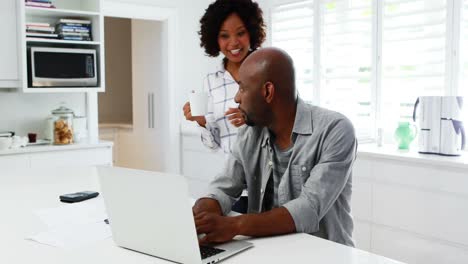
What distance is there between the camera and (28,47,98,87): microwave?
3824mm

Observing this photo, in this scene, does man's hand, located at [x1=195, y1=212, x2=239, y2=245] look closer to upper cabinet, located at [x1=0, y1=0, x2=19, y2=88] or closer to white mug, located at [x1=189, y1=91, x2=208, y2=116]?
white mug, located at [x1=189, y1=91, x2=208, y2=116]

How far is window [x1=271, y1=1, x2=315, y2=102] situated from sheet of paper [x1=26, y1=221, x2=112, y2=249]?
3195 millimetres

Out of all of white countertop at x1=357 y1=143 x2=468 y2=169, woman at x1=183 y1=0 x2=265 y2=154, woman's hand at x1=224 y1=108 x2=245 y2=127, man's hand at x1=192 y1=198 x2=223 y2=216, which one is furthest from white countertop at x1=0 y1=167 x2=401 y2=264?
white countertop at x1=357 y1=143 x2=468 y2=169

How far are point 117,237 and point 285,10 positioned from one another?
144 inches

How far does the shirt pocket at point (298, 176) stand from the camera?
153 cm

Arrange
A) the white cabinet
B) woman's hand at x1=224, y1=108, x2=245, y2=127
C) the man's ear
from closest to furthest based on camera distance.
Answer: the man's ear < woman's hand at x1=224, y1=108, x2=245, y2=127 < the white cabinet

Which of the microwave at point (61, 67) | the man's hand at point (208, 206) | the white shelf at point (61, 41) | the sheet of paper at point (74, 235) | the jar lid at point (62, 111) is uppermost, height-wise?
the white shelf at point (61, 41)

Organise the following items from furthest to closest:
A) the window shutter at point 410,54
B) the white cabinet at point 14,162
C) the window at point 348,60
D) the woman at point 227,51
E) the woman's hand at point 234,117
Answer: the window at point 348,60
the white cabinet at point 14,162
the window shutter at point 410,54
the woman at point 227,51
the woman's hand at point 234,117

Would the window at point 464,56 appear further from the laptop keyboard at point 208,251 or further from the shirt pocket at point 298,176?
the laptop keyboard at point 208,251

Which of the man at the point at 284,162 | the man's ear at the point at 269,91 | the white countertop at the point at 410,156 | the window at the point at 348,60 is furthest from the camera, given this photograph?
the window at the point at 348,60

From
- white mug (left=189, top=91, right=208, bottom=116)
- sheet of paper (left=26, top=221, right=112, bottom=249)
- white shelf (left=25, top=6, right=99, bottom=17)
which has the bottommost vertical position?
sheet of paper (left=26, top=221, right=112, bottom=249)

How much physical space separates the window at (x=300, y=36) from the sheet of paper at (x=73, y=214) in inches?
117

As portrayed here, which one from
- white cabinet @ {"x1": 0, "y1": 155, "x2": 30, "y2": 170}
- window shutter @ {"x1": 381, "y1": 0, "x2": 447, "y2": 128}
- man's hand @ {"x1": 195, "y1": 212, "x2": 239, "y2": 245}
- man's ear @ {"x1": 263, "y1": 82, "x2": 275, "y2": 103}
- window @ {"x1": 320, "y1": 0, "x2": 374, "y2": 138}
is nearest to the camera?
man's hand @ {"x1": 195, "y1": 212, "x2": 239, "y2": 245}

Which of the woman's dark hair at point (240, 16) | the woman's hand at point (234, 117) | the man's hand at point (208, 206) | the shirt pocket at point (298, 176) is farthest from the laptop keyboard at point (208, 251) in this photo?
the woman's dark hair at point (240, 16)
